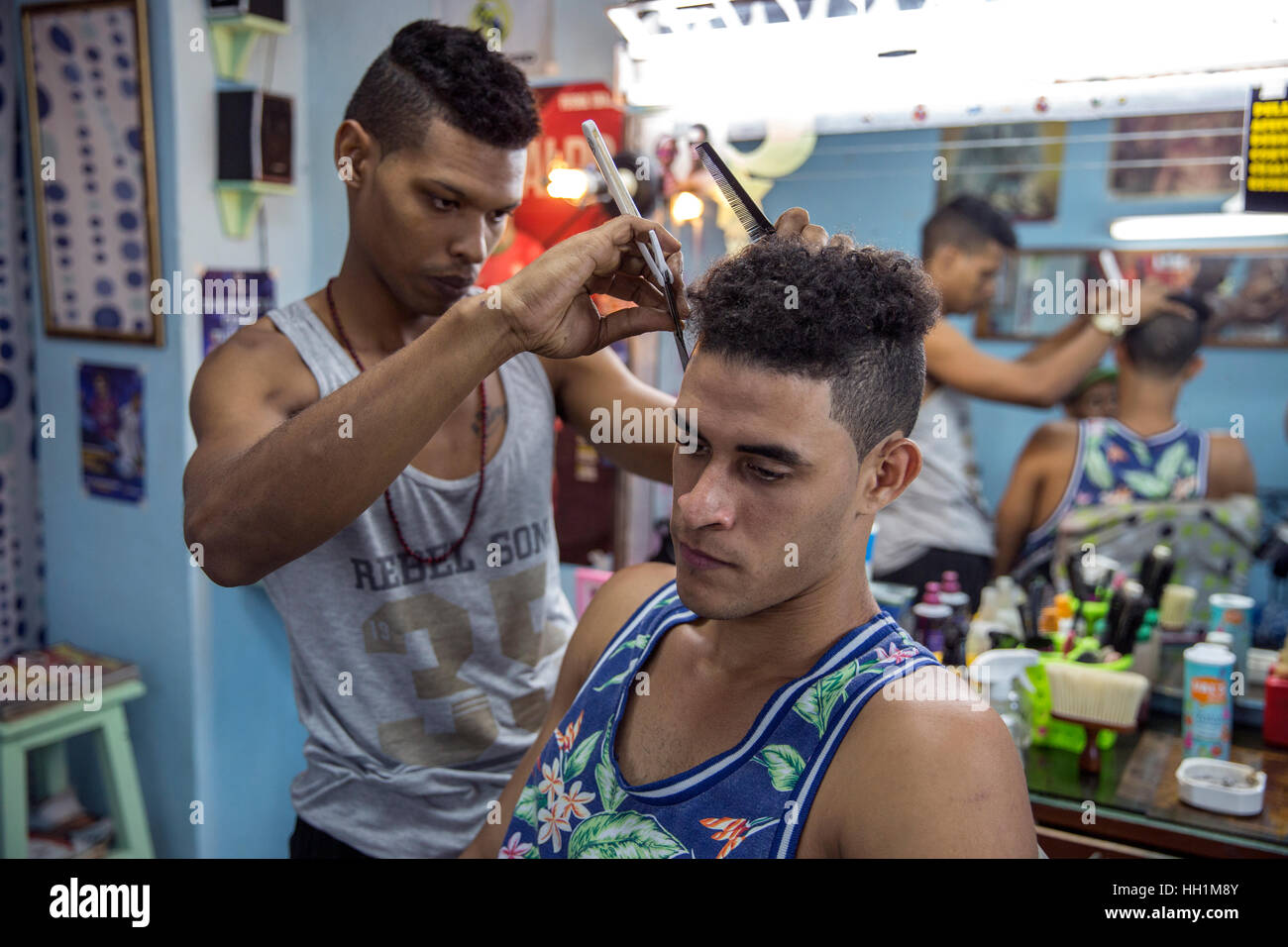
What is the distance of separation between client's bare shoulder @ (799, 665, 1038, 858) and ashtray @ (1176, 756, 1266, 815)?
1065 millimetres

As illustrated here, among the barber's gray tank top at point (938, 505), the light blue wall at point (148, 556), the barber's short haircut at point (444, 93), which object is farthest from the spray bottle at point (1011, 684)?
the light blue wall at point (148, 556)

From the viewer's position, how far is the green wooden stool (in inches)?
103

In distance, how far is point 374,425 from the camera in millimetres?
1099

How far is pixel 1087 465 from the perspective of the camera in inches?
112

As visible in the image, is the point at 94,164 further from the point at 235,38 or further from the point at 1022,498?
the point at 1022,498

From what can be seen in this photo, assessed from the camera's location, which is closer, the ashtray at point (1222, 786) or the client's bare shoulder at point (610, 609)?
the client's bare shoulder at point (610, 609)

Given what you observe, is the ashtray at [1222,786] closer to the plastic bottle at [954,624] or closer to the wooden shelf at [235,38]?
the plastic bottle at [954,624]

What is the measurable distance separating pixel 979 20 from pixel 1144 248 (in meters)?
1.28

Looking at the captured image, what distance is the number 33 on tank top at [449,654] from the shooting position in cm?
150

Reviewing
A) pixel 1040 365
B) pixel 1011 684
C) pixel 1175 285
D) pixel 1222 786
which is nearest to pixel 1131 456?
pixel 1040 365
